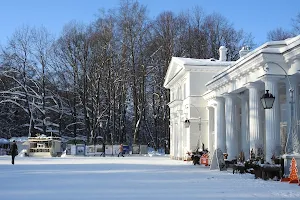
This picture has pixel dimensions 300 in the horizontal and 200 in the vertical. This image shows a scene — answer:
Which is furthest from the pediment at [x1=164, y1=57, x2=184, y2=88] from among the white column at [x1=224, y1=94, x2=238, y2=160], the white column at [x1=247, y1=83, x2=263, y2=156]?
the white column at [x1=247, y1=83, x2=263, y2=156]

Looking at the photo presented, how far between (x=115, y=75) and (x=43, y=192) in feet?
130

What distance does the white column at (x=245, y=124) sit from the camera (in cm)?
2580

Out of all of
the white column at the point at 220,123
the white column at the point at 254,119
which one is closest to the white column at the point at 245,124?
the white column at the point at 220,123

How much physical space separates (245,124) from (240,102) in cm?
218

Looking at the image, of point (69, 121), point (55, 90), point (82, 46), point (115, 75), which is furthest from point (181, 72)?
point (69, 121)

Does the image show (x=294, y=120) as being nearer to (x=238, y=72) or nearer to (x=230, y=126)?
(x=238, y=72)

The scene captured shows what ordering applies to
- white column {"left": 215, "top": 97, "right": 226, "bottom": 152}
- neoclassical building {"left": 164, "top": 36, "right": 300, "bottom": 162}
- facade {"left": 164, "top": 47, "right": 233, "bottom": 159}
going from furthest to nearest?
facade {"left": 164, "top": 47, "right": 233, "bottom": 159}
white column {"left": 215, "top": 97, "right": 226, "bottom": 152}
neoclassical building {"left": 164, "top": 36, "right": 300, "bottom": 162}

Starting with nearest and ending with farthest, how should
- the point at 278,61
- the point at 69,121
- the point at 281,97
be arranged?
the point at 278,61 → the point at 281,97 → the point at 69,121

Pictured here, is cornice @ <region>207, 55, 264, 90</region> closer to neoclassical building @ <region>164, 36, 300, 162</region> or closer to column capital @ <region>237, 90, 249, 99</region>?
neoclassical building @ <region>164, 36, 300, 162</region>

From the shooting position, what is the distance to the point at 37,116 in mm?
55656

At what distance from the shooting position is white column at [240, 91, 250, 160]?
25797mm

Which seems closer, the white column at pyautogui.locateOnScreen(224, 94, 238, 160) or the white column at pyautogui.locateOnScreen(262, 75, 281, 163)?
the white column at pyautogui.locateOnScreen(262, 75, 281, 163)

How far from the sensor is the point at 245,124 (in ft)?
86.2

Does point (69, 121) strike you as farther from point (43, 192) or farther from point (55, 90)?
point (43, 192)
